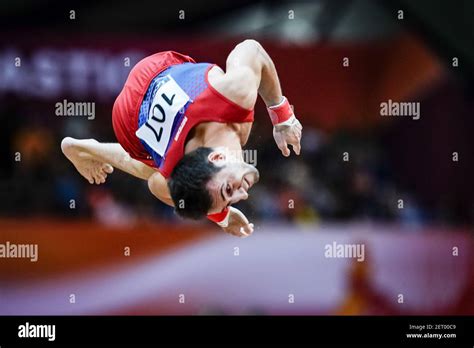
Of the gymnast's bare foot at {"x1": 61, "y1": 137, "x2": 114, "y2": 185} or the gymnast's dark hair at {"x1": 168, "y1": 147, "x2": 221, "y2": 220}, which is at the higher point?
the gymnast's bare foot at {"x1": 61, "y1": 137, "x2": 114, "y2": 185}

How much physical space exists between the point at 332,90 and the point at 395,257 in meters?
1.97

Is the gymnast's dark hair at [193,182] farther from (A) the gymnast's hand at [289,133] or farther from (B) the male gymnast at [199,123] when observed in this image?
(A) the gymnast's hand at [289,133]

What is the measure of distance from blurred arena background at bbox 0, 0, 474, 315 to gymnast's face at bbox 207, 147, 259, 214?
4529 millimetres

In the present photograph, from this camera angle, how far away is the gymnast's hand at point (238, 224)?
5.40 meters

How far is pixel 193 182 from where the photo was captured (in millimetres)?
4469

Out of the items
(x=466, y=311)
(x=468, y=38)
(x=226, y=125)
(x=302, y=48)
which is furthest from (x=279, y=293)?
(x=226, y=125)

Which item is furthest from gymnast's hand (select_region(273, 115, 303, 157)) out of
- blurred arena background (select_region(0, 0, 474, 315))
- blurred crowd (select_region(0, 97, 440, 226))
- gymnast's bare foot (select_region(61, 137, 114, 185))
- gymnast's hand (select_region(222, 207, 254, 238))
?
blurred arena background (select_region(0, 0, 474, 315))

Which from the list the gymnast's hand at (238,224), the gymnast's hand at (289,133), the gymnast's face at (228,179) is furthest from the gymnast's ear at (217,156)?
the gymnast's hand at (238,224)

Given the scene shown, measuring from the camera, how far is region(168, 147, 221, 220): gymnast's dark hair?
445 centimetres

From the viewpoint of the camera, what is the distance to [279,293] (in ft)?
30.7

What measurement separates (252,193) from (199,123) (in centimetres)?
470
